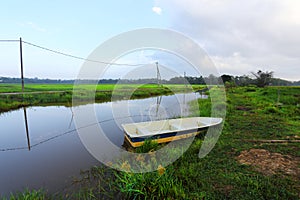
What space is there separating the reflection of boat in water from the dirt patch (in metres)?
1.72

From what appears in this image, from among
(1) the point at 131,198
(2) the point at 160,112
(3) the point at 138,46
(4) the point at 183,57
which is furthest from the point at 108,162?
(2) the point at 160,112

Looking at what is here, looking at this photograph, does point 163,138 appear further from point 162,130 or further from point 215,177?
point 215,177

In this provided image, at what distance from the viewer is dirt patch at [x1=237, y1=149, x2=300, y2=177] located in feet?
12.2

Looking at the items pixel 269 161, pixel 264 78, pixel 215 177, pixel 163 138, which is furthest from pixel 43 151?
pixel 264 78

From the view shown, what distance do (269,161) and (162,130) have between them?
10.4 ft

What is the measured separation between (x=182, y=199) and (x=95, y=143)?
4.11 metres

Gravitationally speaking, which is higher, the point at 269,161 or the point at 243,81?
the point at 243,81

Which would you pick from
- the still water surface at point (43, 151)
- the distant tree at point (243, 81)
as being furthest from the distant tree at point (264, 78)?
the still water surface at point (43, 151)

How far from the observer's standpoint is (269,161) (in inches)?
161

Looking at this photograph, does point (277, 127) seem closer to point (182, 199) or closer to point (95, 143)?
point (182, 199)

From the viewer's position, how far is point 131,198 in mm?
3051

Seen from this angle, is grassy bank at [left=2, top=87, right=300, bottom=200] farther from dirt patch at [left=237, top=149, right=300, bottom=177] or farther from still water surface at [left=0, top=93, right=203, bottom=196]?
still water surface at [left=0, top=93, right=203, bottom=196]

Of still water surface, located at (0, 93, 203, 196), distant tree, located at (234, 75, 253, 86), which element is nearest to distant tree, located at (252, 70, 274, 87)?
distant tree, located at (234, 75, 253, 86)

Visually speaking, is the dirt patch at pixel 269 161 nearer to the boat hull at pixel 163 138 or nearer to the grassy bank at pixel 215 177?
the grassy bank at pixel 215 177
